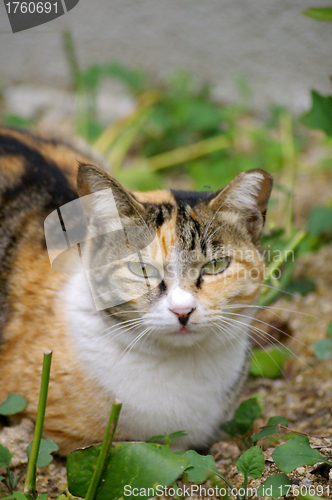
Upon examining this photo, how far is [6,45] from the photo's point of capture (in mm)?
2721

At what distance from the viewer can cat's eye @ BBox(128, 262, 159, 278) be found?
165 cm

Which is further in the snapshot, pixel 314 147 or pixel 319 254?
pixel 314 147

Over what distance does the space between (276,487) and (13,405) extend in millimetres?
981

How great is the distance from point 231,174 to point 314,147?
1.10 m

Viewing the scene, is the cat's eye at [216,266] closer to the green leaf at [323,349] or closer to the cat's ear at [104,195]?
the cat's ear at [104,195]

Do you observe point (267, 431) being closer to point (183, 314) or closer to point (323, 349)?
point (323, 349)

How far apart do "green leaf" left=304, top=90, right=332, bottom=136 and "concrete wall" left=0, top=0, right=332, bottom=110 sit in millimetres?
913

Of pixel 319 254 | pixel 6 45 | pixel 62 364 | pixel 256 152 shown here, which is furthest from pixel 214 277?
pixel 256 152

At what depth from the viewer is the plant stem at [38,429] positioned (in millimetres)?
1296

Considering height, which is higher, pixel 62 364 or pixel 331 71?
pixel 331 71

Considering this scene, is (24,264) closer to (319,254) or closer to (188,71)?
(319,254)

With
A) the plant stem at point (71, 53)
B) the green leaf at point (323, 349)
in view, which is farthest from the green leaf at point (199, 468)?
the plant stem at point (71, 53)

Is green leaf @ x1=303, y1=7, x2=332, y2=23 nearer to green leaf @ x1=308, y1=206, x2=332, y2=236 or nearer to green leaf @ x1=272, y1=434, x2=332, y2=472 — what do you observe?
green leaf @ x1=308, y1=206, x2=332, y2=236

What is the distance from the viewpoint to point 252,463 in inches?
56.2
